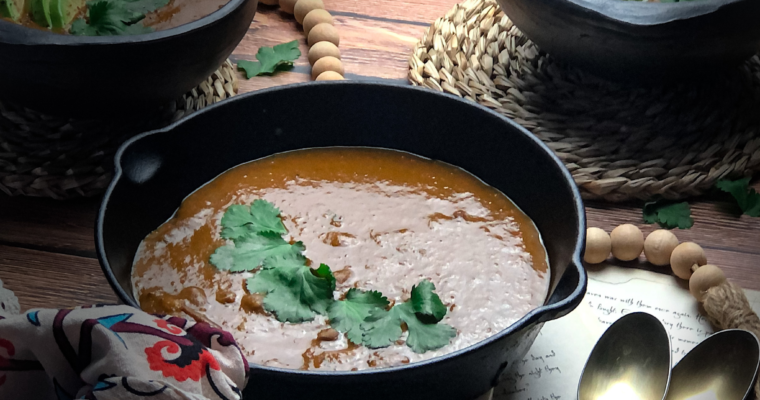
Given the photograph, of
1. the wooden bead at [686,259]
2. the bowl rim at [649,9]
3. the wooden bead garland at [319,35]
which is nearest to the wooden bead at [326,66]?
the wooden bead garland at [319,35]

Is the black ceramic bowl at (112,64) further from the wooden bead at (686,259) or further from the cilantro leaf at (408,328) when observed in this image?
the wooden bead at (686,259)

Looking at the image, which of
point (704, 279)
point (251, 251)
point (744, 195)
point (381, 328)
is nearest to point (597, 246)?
point (704, 279)

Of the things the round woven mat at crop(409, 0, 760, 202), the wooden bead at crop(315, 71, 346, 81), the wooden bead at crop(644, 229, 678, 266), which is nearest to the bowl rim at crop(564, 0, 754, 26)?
the round woven mat at crop(409, 0, 760, 202)

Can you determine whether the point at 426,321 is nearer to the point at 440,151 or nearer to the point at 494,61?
the point at 440,151

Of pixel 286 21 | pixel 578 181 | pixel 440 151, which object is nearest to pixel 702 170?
pixel 578 181

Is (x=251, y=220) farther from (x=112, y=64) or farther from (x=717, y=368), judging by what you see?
(x=717, y=368)
